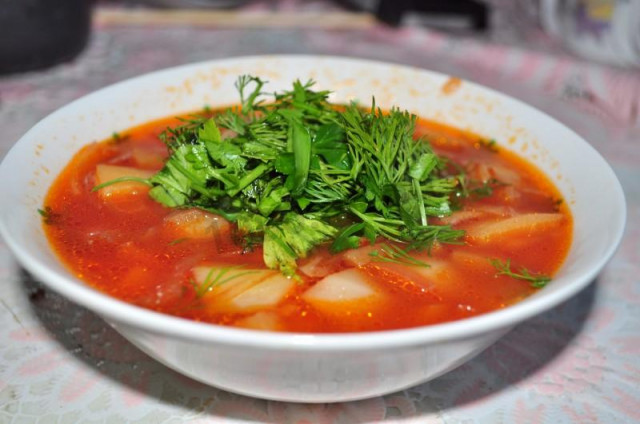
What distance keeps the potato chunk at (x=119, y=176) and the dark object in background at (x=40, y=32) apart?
4.84 feet

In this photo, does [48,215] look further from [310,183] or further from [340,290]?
[340,290]

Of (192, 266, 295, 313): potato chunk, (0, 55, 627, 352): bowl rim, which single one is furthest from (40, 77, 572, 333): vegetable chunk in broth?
(0, 55, 627, 352): bowl rim

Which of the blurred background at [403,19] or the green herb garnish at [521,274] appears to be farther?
the blurred background at [403,19]

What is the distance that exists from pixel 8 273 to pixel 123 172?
0.53m

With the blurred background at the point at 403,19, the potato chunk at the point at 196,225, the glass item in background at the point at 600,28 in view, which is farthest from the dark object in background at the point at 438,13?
the potato chunk at the point at 196,225

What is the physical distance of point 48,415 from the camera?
1.65 meters

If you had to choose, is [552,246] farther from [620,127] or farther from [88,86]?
[88,86]

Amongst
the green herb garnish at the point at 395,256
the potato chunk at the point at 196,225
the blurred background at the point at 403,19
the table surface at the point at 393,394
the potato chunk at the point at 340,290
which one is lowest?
the table surface at the point at 393,394

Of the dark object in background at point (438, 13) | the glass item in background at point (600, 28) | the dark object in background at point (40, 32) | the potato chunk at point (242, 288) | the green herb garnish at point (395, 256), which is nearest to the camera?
the potato chunk at point (242, 288)

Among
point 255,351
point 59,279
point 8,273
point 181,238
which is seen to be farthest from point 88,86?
point 255,351

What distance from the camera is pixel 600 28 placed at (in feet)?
13.0

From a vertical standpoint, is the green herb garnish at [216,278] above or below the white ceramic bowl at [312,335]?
below

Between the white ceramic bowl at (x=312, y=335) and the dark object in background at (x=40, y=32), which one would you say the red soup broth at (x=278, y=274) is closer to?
the white ceramic bowl at (x=312, y=335)

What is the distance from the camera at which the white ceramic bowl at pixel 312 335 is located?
1.22 m
